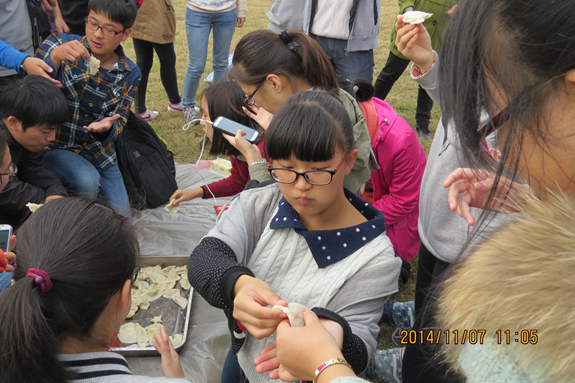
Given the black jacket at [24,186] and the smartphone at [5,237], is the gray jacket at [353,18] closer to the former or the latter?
the black jacket at [24,186]

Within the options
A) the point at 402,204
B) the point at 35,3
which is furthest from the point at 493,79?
the point at 35,3

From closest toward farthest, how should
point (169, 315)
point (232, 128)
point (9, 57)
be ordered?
point (232, 128) < point (169, 315) < point (9, 57)

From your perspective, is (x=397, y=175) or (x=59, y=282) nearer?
(x=59, y=282)

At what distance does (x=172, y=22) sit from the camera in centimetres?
449

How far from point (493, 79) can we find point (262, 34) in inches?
58.9

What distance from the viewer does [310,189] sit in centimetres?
131

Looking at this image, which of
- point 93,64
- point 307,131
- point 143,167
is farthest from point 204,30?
point 307,131

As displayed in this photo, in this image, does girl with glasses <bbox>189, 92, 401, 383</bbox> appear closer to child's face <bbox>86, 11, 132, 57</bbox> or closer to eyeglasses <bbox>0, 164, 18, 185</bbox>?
eyeglasses <bbox>0, 164, 18, 185</bbox>

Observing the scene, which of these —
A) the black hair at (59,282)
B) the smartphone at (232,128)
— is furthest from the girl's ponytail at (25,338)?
the smartphone at (232,128)

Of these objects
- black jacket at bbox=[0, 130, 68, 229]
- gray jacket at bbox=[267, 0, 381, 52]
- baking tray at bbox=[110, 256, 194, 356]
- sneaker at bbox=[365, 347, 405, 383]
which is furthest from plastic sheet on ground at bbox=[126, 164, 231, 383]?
gray jacket at bbox=[267, 0, 381, 52]

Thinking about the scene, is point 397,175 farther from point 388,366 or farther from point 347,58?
point 347,58

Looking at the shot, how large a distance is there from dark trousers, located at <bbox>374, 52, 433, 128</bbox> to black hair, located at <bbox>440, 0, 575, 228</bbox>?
3572 millimetres

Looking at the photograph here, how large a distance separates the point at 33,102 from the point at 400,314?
8.05ft

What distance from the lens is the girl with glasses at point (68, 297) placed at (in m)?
1.02
